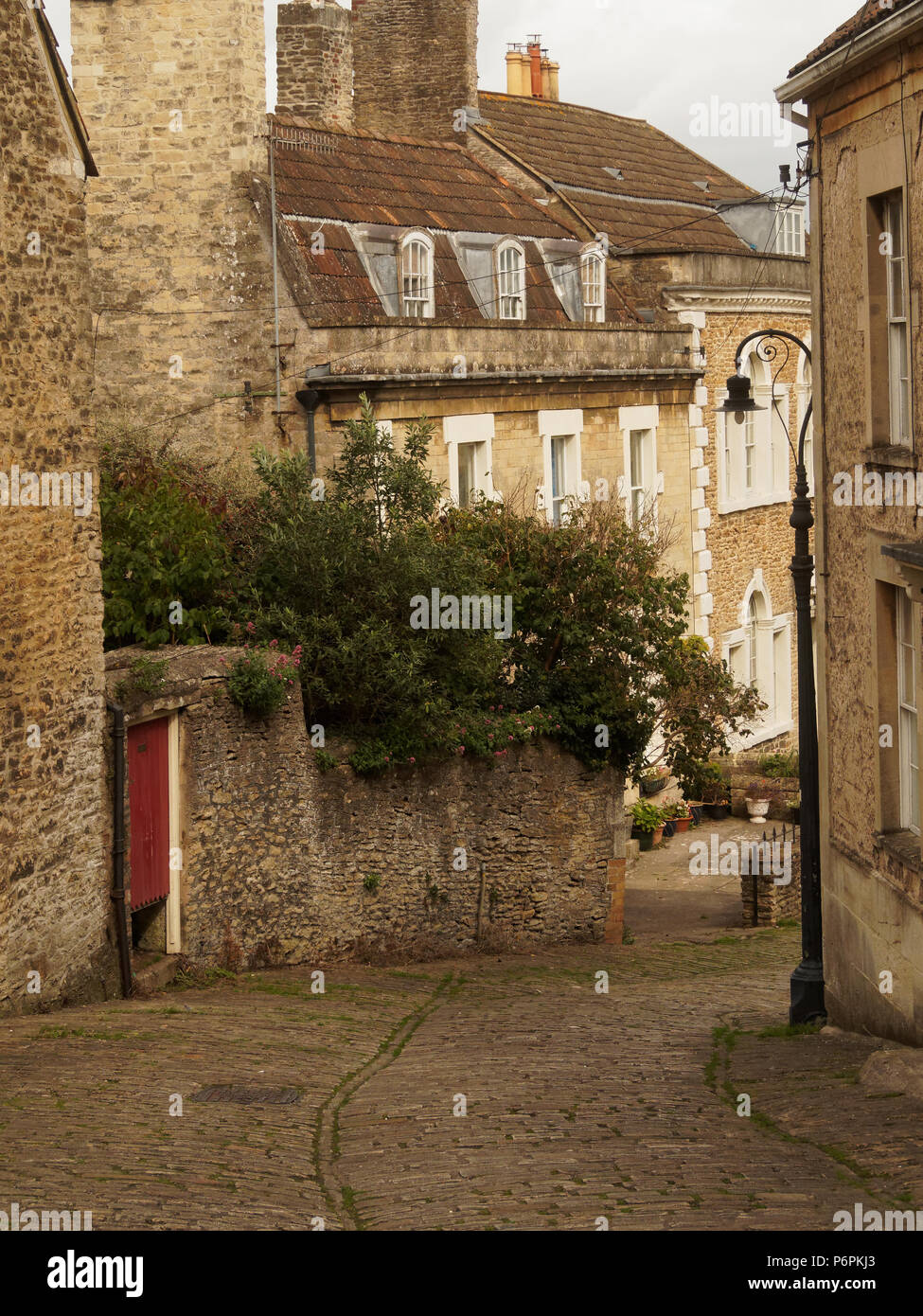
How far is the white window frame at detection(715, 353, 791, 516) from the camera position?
29.8 metres

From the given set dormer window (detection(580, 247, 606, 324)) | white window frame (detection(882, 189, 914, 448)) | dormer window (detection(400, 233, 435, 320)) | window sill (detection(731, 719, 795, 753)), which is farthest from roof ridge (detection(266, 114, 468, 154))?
white window frame (detection(882, 189, 914, 448))

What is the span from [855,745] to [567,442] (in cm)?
1307

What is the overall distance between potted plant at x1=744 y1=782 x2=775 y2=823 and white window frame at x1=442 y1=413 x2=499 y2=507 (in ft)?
24.1

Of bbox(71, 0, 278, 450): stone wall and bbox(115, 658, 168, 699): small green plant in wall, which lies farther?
bbox(71, 0, 278, 450): stone wall

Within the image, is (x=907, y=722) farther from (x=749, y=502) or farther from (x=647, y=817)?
(x=749, y=502)

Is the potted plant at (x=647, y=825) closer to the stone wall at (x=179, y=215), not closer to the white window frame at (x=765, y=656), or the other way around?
the white window frame at (x=765, y=656)

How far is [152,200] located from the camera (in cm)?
2192

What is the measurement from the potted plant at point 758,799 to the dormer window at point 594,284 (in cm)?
823

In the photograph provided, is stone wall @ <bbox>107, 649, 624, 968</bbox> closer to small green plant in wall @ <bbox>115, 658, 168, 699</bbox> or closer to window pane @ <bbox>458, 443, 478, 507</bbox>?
small green plant in wall @ <bbox>115, 658, 168, 699</bbox>

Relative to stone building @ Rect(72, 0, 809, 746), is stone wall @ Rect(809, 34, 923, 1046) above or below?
below

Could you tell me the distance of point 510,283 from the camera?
25672 millimetres
